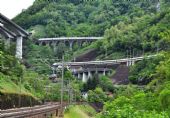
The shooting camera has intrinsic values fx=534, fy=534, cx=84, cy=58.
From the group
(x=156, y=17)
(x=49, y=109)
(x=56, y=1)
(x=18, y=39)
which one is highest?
(x=56, y=1)

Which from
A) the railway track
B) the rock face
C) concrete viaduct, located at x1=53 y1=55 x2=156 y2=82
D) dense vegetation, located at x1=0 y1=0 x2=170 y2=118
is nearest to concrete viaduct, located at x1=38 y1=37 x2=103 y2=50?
dense vegetation, located at x1=0 y1=0 x2=170 y2=118

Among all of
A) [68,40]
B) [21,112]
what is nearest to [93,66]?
[68,40]

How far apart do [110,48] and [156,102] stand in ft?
281

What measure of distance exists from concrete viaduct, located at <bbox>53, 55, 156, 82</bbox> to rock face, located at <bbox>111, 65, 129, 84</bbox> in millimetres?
1909

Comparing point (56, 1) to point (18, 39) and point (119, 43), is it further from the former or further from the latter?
point (18, 39)

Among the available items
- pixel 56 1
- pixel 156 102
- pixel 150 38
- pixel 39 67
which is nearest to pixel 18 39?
pixel 39 67

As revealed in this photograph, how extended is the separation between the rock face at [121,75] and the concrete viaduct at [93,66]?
1.91 meters

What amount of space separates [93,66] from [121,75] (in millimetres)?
11477

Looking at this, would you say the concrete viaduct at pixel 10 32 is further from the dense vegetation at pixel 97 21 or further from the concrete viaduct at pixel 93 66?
the dense vegetation at pixel 97 21

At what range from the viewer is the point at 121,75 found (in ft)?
312

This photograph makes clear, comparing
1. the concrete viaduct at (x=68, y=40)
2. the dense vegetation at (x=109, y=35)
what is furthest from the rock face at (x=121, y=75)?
the concrete viaduct at (x=68, y=40)

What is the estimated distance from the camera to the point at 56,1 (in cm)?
16725

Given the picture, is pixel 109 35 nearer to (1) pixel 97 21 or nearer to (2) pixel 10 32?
(1) pixel 97 21

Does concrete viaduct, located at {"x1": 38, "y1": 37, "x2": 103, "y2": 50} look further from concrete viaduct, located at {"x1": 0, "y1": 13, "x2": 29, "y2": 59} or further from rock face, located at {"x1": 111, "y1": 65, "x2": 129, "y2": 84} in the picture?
concrete viaduct, located at {"x1": 0, "y1": 13, "x2": 29, "y2": 59}
